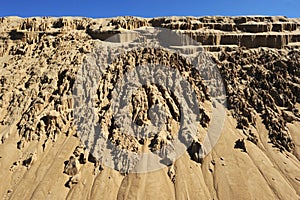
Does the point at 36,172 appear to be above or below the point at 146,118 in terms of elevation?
below

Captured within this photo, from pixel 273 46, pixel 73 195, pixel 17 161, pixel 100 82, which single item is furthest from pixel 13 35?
pixel 273 46

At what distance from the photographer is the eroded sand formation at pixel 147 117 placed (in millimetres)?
23547

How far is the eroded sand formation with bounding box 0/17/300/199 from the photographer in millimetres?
23547

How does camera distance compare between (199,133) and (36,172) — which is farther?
(199,133)

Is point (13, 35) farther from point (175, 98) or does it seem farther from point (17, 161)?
point (175, 98)

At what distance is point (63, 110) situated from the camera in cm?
2842

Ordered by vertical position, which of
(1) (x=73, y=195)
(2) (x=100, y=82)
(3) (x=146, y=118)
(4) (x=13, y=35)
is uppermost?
(4) (x=13, y=35)

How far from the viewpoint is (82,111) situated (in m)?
28.1

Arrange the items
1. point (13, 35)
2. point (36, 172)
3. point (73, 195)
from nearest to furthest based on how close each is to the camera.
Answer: point (73, 195), point (36, 172), point (13, 35)

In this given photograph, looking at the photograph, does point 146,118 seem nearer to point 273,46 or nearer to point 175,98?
point 175,98

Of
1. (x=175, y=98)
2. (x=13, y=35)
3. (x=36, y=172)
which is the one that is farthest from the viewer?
(x=13, y=35)

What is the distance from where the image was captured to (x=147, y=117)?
27641 millimetres

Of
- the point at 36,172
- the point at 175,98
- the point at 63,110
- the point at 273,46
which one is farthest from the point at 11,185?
the point at 273,46

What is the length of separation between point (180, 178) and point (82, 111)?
10957mm
